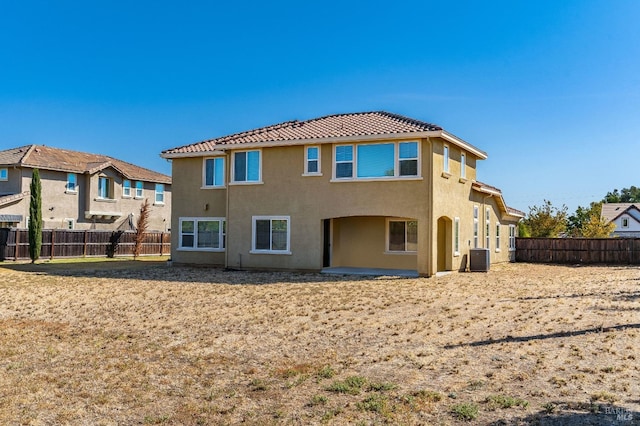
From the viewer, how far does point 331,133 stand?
20.7 m

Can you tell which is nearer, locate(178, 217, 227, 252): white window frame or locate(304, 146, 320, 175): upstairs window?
locate(304, 146, 320, 175): upstairs window

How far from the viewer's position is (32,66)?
84.6 feet

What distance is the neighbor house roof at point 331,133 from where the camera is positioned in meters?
19.5

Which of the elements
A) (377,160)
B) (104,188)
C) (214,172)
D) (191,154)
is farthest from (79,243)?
(377,160)

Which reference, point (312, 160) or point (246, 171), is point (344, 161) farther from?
point (246, 171)

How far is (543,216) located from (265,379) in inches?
1396

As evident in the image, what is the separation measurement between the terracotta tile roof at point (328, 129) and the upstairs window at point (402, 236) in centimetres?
430

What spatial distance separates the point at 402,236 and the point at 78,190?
77.2 feet

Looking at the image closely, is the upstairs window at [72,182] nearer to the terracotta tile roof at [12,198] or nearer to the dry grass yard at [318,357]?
the terracotta tile roof at [12,198]

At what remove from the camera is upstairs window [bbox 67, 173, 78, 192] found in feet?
113

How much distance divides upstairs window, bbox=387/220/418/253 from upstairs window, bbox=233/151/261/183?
19.9 feet

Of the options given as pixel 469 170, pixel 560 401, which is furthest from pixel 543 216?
pixel 560 401

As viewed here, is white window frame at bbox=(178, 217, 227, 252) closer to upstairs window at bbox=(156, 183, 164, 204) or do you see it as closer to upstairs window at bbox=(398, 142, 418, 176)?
upstairs window at bbox=(398, 142, 418, 176)

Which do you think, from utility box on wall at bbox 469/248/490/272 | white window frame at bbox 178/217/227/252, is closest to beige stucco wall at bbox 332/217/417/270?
utility box on wall at bbox 469/248/490/272
